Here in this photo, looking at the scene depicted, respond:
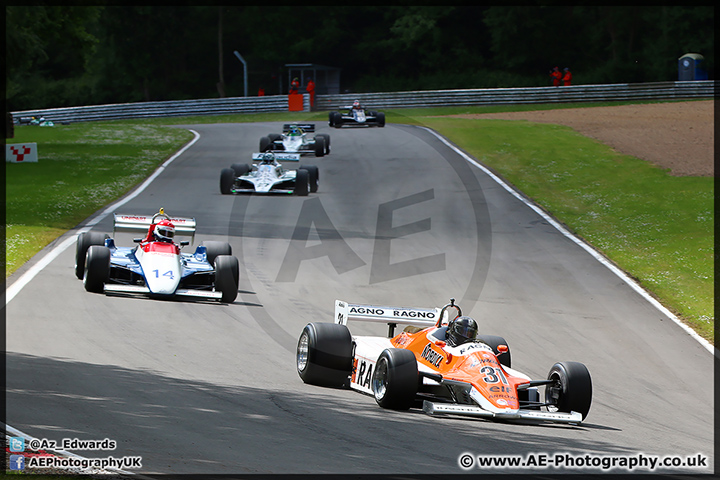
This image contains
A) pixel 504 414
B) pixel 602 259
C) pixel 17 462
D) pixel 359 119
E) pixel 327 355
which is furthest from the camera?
pixel 359 119

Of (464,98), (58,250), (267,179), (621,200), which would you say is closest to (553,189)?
(621,200)

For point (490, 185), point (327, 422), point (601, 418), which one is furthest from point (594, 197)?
point (327, 422)

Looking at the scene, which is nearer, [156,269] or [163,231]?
[156,269]

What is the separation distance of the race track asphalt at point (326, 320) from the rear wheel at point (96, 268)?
0.24 meters

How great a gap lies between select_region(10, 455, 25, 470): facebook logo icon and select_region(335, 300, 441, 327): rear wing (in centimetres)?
519

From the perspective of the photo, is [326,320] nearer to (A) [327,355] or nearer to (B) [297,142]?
(A) [327,355]

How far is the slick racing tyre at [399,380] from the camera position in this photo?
9.43 m

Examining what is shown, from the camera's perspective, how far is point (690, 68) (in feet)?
195

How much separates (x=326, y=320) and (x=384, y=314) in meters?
3.10

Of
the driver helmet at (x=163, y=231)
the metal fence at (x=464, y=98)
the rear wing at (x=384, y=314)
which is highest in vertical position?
the metal fence at (x=464, y=98)

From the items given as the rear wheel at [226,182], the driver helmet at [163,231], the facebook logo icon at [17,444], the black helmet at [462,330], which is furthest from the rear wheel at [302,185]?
the facebook logo icon at [17,444]

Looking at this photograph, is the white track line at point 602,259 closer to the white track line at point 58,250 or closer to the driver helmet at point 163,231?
the driver helmet at point 163,231

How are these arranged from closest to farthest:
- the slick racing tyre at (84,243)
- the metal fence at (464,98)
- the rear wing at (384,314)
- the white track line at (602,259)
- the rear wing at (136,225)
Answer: the rear wing at (384,314), the white track line at (602,259), the slick racing tyre at (84,243), the rear wing at (136,225), the metal fence at (464,98)

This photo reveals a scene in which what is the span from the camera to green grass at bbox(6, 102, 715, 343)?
1931cm
